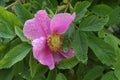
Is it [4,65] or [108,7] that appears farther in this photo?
[108,7]

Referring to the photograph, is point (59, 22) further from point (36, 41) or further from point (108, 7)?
point (108, 7)

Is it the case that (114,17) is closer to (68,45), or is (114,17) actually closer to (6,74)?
(68,45)

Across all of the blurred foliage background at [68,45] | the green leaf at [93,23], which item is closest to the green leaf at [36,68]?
the blurred foliage background at [68,45]

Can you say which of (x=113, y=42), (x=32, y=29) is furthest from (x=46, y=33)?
(x=113, y=42)

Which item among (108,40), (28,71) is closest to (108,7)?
(108,40)

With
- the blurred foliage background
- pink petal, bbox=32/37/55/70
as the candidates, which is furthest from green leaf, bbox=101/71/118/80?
pink petal, bbox=32/37/55/70

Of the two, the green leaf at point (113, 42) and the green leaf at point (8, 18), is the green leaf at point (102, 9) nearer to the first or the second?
the green leaf at point (113, 42)
